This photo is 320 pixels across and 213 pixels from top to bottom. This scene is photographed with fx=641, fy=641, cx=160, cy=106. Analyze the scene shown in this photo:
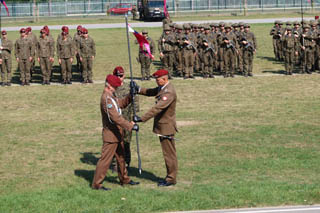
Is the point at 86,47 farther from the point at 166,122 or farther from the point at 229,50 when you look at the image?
the point at 166,122

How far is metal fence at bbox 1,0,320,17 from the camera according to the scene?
61281mm

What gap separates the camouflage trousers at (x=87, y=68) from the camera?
24.2 metres

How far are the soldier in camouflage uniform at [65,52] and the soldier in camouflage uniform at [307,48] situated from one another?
9.27 m

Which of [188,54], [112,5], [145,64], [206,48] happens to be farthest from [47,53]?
[112,5]

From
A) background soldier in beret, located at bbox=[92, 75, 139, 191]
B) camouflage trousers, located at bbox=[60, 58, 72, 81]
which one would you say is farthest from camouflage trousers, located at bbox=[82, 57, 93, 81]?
background soldier in beret, located at bbox=[92, 75, 139, 191]

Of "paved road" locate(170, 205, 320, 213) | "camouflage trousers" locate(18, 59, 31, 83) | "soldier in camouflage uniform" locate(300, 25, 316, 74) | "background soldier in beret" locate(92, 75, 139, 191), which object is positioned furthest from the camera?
"soldier in camouflage uniform" locate(300, 25, 316, 74)

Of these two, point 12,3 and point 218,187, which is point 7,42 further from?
point 12,3

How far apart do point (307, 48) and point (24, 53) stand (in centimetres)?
1124

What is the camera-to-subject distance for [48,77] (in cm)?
2456

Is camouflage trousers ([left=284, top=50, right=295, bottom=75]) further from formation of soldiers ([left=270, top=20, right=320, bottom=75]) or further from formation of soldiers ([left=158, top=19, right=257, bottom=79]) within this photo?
formation of soldiers ([left=158, top=19, right=257, bottom=79])

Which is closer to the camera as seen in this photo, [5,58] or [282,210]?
[282,210]

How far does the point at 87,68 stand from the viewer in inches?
961

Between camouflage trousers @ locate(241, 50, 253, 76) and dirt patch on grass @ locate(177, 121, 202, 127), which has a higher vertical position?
camouflage trousers @ locate(241, 50, 253, 76)

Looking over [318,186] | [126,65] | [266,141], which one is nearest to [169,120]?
[318,186]
